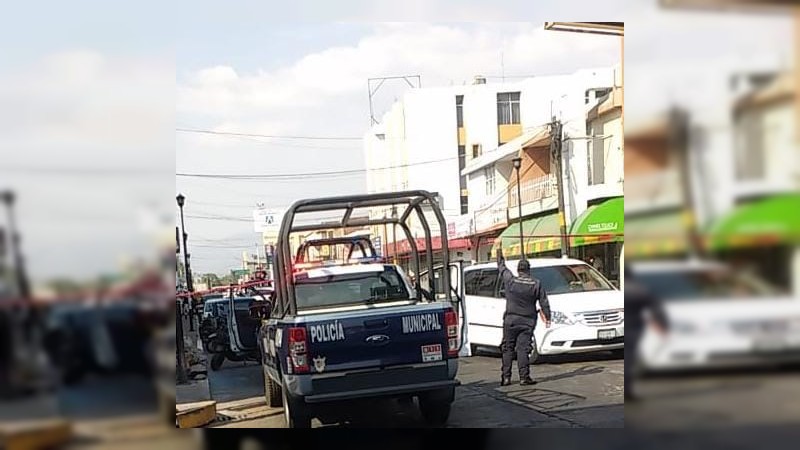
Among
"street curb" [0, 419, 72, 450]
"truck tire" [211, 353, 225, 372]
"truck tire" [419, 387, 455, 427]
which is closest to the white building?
"truck tire" [419, 387, 455, 427]

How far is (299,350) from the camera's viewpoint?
3717mm

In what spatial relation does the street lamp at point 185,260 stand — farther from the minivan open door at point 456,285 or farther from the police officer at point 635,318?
the police officer at point 635,318

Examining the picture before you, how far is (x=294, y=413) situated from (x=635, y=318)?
A: 174cm

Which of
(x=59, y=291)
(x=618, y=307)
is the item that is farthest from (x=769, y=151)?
(x=59, y=291)

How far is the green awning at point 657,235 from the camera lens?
3.30 metres

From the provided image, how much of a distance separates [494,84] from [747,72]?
1.16m

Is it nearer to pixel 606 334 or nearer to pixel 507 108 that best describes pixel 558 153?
pixel 507 108

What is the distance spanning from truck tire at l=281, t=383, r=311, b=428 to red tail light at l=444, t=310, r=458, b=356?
79 cm

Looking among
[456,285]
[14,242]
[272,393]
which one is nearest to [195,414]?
[272,393]

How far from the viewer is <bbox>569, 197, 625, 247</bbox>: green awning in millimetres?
3727

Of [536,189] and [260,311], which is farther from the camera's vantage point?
[260,311]

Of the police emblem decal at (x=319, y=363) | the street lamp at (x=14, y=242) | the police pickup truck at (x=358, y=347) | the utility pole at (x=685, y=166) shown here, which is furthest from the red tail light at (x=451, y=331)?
the street lamp at (x=14, y=242)

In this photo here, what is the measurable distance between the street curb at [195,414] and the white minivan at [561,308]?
146cm

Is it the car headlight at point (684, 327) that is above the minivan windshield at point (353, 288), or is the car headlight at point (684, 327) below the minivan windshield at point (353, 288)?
below
